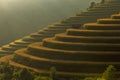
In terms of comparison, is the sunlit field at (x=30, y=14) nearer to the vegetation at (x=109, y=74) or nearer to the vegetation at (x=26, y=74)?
the vegetation at (x=26, y=74)

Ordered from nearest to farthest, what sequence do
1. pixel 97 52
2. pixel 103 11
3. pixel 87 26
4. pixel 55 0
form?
1. pixel 97 52
2. pixel 87 26
3. pixel 103 11
4. pixel 55 0

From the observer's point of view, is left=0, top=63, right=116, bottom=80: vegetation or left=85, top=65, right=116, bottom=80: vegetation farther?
left=0, top=63, right=116, bottom=80: vegetation

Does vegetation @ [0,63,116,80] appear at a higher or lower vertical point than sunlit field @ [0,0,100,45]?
higher

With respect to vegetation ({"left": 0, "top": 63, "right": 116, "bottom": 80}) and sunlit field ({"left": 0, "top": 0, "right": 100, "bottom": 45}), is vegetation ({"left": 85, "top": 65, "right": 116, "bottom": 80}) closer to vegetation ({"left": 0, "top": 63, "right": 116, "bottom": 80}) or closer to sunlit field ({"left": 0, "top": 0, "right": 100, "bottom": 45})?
vegetation ({"left": 0, "top": 63, "right": 116, "bottom": 80})

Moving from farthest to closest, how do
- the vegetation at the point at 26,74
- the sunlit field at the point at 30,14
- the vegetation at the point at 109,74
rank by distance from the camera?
the sunlit field at the point at 30,14, the vegetation at the point at 26,74, the vegetation at the point at 109,74

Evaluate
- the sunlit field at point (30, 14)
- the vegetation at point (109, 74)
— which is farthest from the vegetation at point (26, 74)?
the sunlit field at point (30, 14)

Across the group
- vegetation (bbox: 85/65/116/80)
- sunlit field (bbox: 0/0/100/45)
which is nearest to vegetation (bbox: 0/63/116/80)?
vegetation (bbox: 85/65/116/80)

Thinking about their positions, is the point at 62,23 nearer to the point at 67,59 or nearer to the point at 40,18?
the point at 67,59

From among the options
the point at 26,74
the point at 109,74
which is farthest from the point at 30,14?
the point at 109,74

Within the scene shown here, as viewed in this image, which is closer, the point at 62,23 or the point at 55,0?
the point at 62,23

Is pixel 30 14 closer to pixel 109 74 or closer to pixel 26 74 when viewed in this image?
pixel 26 74

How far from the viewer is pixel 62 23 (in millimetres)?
88125

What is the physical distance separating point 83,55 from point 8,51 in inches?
1481

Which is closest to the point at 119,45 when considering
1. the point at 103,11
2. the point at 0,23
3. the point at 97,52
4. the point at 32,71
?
the point at 97,52
